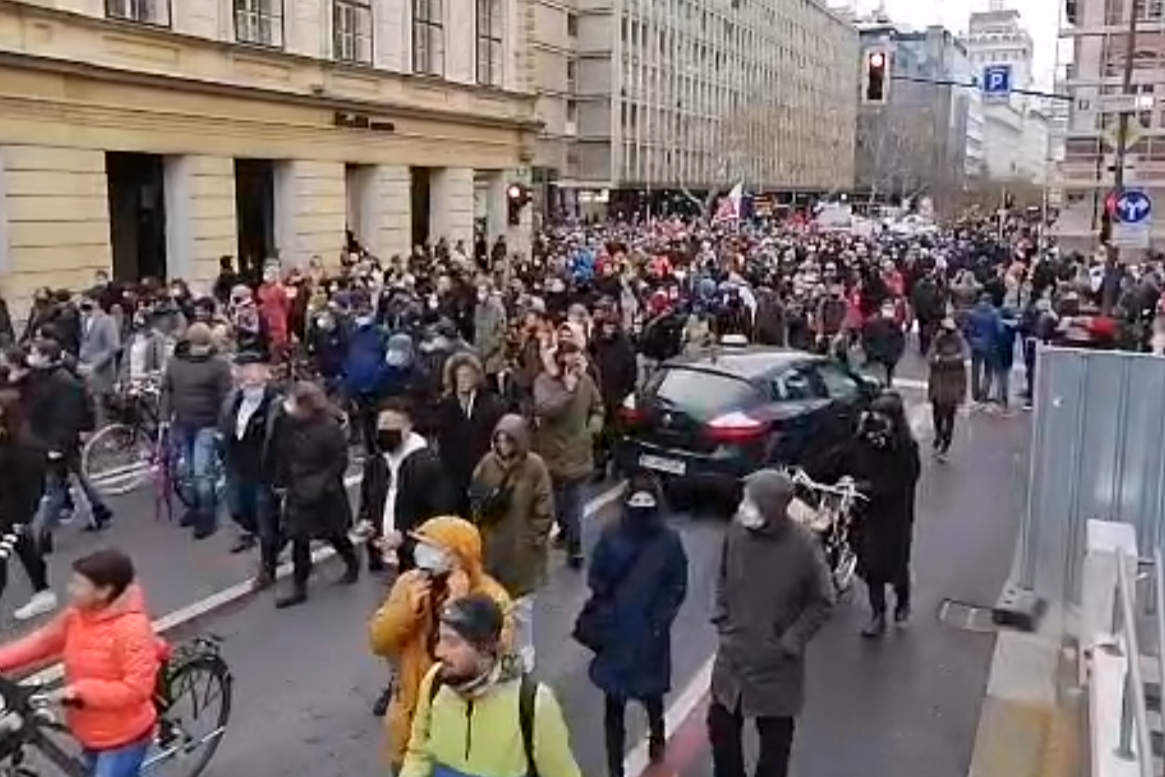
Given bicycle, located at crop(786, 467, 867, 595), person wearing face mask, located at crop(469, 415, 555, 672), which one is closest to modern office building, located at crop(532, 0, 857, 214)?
bicycle, located at crop(786, 467, 867, 595)

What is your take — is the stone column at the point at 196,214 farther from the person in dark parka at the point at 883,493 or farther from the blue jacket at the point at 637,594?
the blue jacket at the point at 637,594

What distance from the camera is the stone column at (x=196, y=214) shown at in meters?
24.1

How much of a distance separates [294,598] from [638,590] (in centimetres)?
386

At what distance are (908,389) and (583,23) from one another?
64429 mm

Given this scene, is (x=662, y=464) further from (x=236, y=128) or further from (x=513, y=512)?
(x=236, y=128)

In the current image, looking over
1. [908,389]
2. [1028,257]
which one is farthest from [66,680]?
[1028,257]

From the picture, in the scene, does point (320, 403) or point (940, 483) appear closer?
point (320, 403)

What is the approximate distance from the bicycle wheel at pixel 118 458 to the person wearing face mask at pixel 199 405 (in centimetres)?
159

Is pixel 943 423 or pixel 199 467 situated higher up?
pixel 199 467

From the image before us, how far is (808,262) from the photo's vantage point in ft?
97.7

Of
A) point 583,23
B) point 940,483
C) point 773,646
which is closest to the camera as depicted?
point 773,646

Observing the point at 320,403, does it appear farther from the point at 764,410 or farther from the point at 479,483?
the point at 764,410

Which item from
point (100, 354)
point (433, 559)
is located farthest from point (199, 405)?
→ point (433, 559)

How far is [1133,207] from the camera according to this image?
19.5 metres
